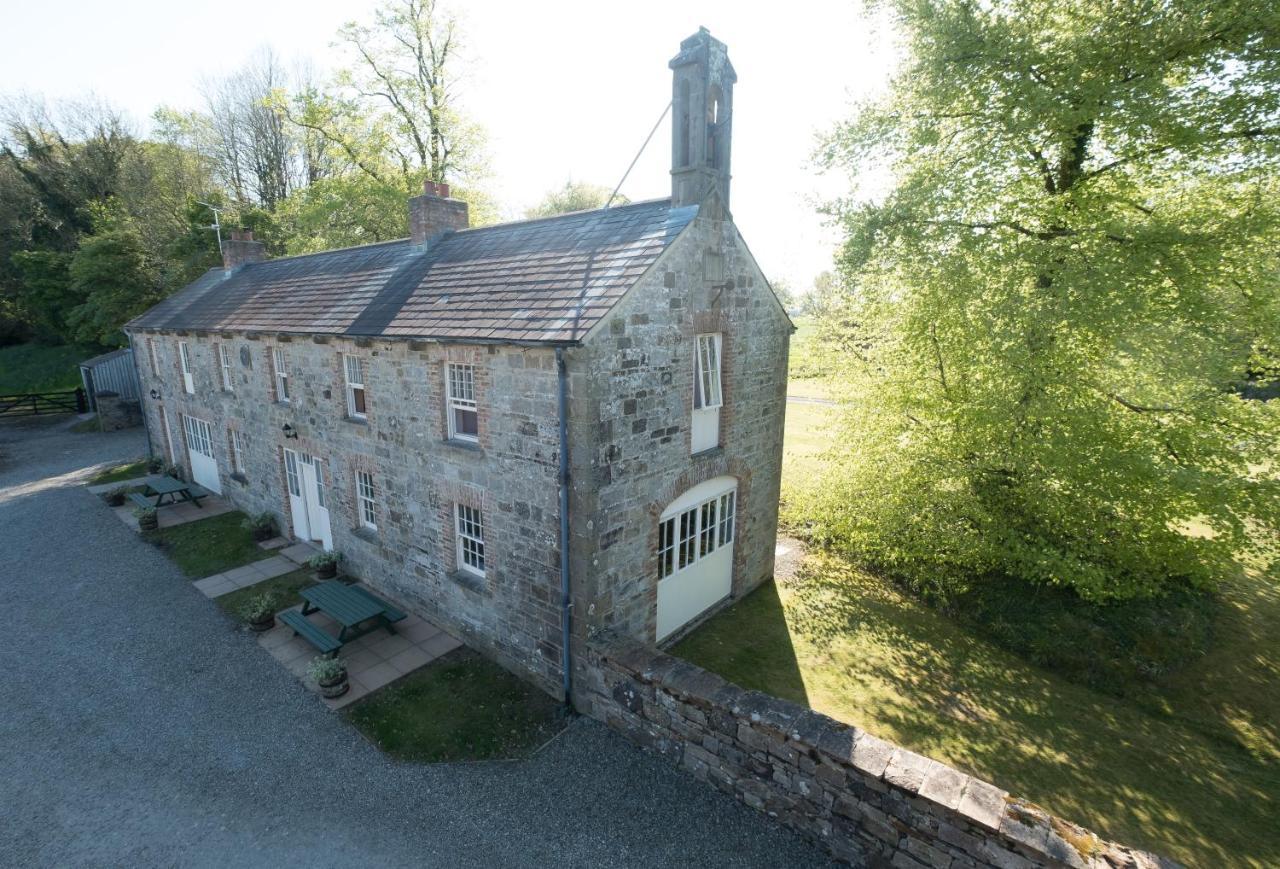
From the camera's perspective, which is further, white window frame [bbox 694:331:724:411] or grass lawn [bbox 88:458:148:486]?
grass lawn [bbox 88:458:148:486]

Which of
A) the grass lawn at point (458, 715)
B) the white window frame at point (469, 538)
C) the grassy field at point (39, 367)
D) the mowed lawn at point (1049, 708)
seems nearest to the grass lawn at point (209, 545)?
the white window frame at point (469, 538)

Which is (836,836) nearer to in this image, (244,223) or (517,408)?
(517,408)

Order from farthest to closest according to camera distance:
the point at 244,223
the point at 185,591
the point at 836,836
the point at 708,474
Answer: the point at 244,223 < the point at 185,591 < the point at 708,474 < the point at 836,836

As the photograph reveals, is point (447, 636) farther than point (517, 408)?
Yes

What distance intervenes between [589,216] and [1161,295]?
10515mm

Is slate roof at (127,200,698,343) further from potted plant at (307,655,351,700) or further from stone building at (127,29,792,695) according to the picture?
potted plant at (307,655,351,700)

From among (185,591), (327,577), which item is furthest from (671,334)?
(185,591)

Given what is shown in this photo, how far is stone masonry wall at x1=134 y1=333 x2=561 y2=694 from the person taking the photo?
8852mm

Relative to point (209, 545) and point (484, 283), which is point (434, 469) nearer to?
point (484, 283)

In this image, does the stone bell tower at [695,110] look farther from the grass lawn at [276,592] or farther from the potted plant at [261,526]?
the potted plant at [261,526]

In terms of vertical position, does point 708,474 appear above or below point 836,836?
above

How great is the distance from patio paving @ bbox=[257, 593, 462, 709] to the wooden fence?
105ft

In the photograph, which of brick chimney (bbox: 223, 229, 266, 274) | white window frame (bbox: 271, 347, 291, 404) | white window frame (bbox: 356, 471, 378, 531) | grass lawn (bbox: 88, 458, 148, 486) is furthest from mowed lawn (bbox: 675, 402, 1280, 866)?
grass lawn (bbox: 88, 458, 148, 486)

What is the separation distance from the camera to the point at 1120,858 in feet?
17.0
